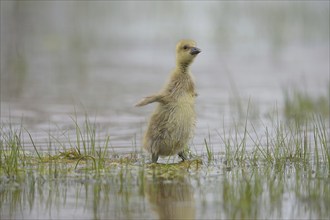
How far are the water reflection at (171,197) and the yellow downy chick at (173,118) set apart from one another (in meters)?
0.89

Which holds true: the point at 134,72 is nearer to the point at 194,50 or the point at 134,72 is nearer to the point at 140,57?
the point at 140,57

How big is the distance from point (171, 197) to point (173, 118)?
5.61 feet

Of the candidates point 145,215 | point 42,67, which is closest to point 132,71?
point 42,67

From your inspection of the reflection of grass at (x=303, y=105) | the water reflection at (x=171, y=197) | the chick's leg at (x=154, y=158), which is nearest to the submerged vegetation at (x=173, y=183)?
the water reflection at (x=171, y=197)

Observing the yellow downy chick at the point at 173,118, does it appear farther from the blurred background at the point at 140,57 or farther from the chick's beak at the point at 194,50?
the blurred background at the point at 140,57

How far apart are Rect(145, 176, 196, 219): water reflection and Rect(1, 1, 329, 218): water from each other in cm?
3

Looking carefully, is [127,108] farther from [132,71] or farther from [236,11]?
[236,11]

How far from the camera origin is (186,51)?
376 inches

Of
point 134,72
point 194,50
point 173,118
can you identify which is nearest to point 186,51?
point 194,50

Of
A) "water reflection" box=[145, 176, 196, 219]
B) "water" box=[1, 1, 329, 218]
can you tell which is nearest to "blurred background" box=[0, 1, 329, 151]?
"water" box=[1, 1, 329, 218]

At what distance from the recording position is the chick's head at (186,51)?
31.2 feet

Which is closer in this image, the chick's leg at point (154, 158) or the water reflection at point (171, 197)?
the water reflection at point (171, 197)

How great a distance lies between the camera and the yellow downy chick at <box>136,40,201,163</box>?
9.19 meters

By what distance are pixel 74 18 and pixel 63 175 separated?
22707mm
